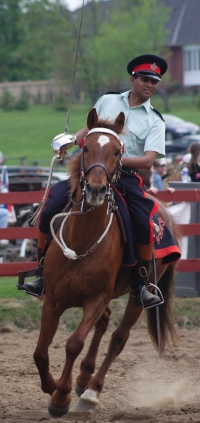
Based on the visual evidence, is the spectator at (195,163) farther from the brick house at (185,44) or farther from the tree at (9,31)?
the brick house at (185,44)

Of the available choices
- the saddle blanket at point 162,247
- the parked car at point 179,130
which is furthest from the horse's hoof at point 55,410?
the parked car at point 179,130

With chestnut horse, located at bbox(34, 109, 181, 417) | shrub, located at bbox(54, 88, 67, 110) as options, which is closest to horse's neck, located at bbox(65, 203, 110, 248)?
chestnut horse, located at bbox(34, 109, 181, 417)

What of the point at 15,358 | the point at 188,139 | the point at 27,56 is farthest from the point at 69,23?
the point at 15,358

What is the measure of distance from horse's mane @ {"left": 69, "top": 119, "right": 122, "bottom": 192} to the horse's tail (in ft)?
6.98

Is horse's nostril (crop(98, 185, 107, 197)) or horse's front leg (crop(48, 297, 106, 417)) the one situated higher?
horse's nostril (crop(98, 185, 107, 197))

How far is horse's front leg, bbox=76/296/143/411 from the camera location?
5.80 meters

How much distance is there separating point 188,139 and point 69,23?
1186 inches

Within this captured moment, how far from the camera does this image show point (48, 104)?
57.7 m

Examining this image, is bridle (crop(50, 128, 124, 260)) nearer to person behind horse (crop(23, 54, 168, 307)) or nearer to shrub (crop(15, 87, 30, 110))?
person behind horse (crop(23, 54, 168, 307))

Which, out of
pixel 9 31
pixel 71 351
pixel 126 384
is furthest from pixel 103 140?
pixel 9 31

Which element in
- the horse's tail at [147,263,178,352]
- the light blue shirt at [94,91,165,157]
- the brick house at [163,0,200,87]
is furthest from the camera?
the brick house at [163,0,200,87]

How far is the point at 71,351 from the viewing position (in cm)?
526

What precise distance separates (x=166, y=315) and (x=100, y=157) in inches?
101

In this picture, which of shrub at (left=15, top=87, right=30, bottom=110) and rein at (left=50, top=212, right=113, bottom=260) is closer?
rein at (left=50, top=212, right=113, bottom=260)
